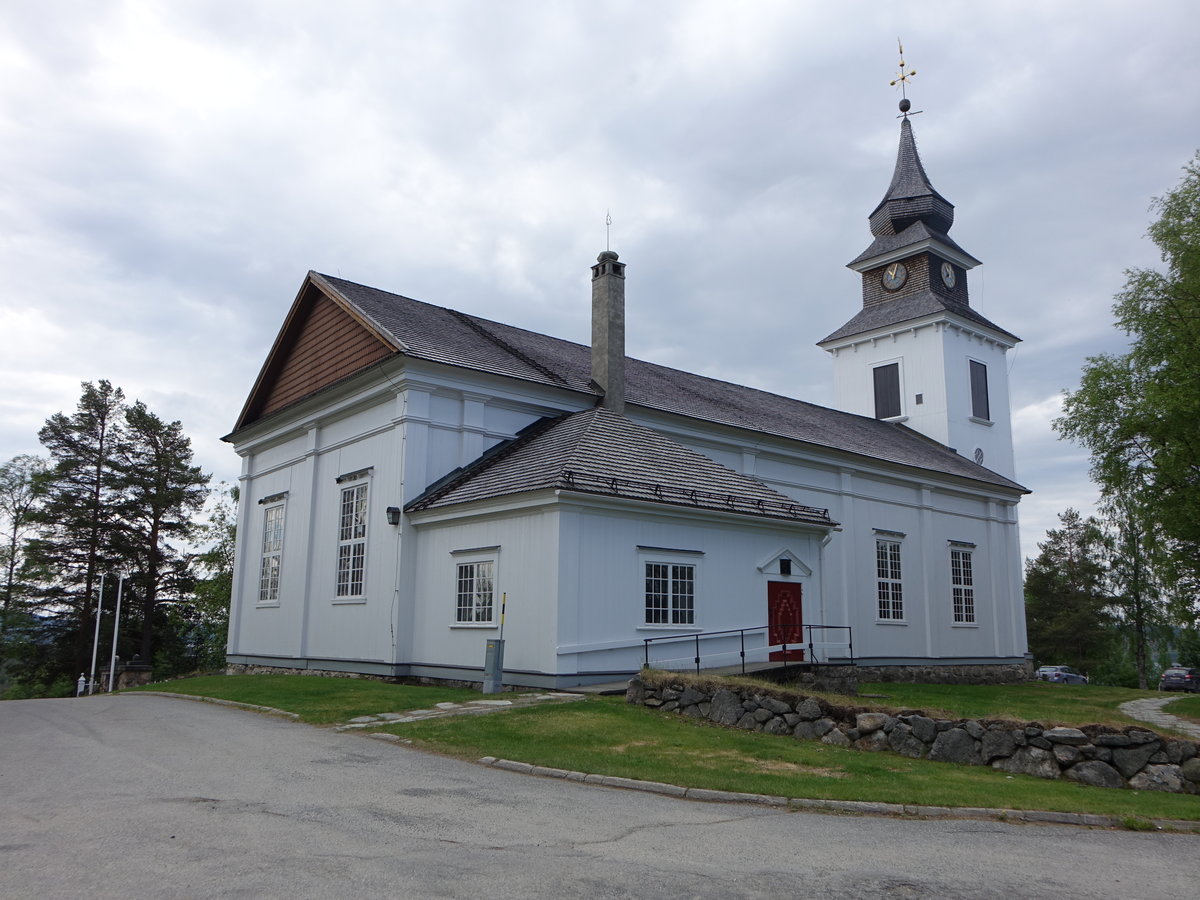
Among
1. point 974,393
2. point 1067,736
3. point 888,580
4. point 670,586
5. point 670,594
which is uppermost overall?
point 974,393

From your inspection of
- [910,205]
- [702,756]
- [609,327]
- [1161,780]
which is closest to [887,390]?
[910,205]

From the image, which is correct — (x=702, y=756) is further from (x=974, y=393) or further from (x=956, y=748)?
(x=974, y=393)

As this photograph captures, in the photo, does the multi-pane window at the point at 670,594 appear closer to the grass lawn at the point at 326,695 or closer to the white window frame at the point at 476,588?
the white window frame at the point at 476,588

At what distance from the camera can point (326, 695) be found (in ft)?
55.9

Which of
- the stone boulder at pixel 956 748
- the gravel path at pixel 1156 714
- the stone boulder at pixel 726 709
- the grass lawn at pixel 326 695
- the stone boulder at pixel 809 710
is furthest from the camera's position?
the gravel path at pixel 1156 714

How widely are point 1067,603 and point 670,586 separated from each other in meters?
58.6

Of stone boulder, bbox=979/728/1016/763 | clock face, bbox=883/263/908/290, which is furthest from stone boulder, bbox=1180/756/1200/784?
clock face, bbox=883/263/908/290

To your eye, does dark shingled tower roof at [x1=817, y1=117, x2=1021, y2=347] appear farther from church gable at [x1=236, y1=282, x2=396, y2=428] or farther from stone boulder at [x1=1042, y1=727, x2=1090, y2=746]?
stone boulder at [x1=1042, y1=727, x2=1090, y2=746]

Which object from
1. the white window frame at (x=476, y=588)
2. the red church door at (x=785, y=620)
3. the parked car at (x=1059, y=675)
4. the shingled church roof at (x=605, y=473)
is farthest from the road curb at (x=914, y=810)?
the parked car at (x=1059, y=675)

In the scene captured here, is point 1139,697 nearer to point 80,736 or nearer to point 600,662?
point 600,662

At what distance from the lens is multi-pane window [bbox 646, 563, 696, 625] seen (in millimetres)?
18484

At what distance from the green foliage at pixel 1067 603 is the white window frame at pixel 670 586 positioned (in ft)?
179

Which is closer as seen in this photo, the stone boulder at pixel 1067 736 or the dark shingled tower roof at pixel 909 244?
the stone boulder at pixel 1067 736

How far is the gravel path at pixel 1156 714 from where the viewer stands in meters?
17.0
